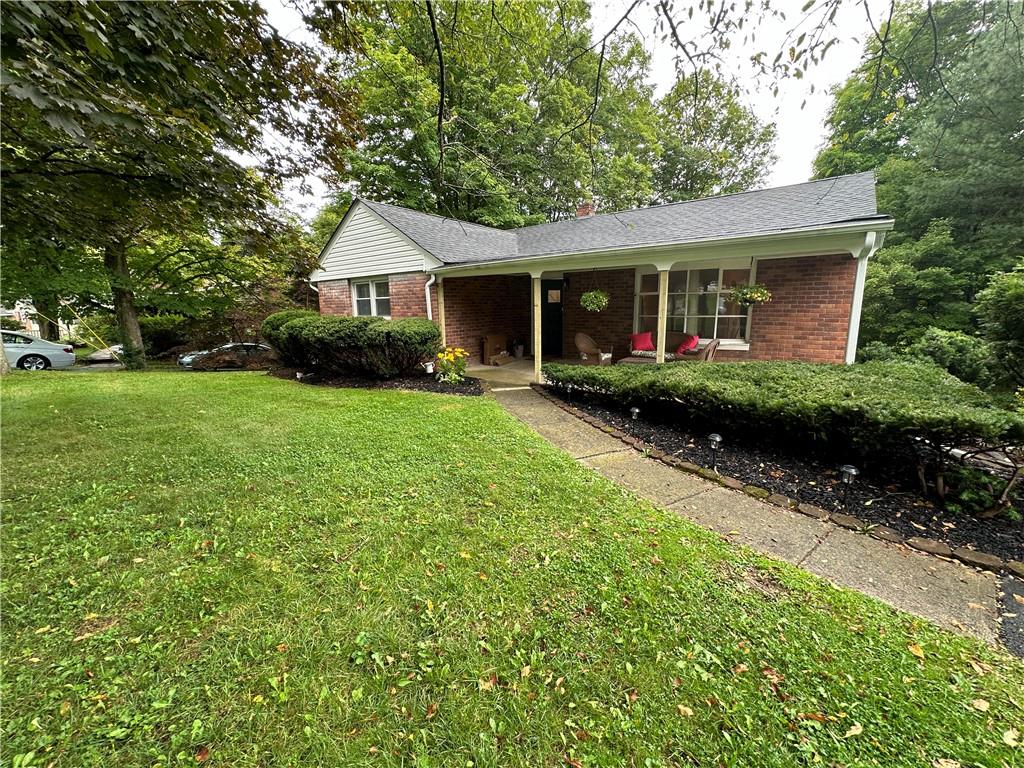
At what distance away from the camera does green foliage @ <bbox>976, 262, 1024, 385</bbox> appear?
641 centimetres

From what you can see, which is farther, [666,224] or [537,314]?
[666,224]

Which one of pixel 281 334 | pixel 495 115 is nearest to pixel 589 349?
pixel 281 334

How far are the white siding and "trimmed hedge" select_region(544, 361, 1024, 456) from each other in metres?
7.05

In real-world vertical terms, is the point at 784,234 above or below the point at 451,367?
above

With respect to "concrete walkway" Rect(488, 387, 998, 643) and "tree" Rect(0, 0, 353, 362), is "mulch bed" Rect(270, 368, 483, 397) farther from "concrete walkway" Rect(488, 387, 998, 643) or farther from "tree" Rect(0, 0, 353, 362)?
"tree" Rect(0, 0, 353, 362)

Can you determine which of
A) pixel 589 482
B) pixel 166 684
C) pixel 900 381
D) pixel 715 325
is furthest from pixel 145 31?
pixel 715 325

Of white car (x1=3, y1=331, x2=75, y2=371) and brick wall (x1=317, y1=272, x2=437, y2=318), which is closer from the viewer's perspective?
brick wall (x1=317, y1=272, x2=437, y2=318)

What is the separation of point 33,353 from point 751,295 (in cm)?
2267

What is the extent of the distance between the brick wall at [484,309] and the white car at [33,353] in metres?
15.6

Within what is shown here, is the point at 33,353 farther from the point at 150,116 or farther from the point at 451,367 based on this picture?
the point at 150,116

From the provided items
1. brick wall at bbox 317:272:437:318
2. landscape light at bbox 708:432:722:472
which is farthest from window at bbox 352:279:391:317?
landscape light at bbox 708:432:722:472

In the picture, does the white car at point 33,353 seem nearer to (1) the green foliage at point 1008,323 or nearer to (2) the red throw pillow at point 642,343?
(2) the red throw pillow at point 642,343

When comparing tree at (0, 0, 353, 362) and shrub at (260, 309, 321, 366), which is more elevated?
tree at (0, 0, 353, 362)

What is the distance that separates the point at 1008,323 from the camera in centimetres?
665
